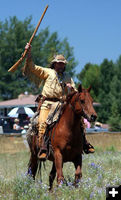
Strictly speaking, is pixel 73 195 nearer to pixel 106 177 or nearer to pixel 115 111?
pixel 106 177

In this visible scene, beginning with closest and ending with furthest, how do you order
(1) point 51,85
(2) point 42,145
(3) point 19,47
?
(2) point 42,145 → (1) point 51,85 → (3) point 19,47

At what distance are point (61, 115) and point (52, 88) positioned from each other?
71 centimetres

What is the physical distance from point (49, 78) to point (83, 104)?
1.46m

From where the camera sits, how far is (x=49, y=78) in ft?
32.0

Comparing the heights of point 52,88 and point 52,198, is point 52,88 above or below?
above

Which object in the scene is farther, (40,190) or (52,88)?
(52,88)

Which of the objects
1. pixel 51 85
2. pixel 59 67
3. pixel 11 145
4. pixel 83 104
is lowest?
pixel 11 145

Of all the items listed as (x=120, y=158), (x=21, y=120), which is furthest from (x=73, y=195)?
(x=21, y=120)

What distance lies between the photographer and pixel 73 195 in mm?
7090

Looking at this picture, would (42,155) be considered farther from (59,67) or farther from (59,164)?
(59,67)

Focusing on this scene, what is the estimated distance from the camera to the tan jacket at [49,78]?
967cm

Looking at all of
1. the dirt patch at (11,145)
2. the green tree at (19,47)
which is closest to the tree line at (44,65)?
the green tree at (19,47)

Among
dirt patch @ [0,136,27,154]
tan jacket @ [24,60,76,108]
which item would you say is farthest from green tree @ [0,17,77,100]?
tan jacket @ [24,60,76,108]

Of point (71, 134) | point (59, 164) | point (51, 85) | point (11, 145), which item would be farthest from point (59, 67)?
point (11, 145)
